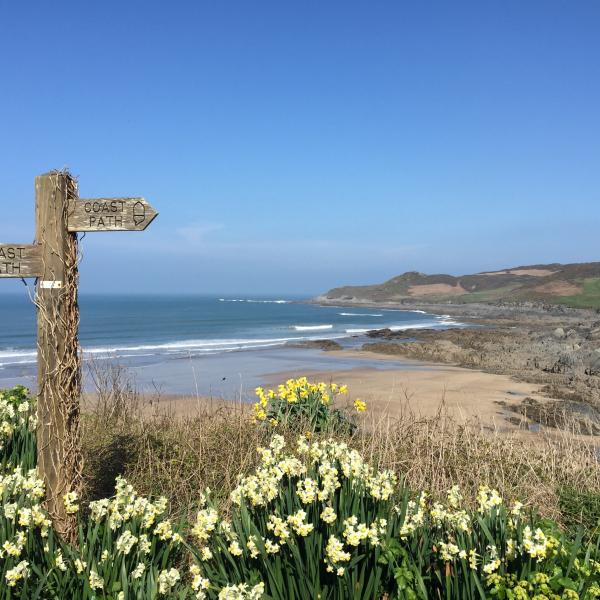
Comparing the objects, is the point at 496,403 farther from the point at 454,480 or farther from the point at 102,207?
the point at 102,207

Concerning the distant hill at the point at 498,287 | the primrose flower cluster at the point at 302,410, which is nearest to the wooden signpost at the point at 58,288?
the primrose flower cluster at the point at 302,410

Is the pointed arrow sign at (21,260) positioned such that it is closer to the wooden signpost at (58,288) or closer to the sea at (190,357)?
the wooden signpost at (58,288)

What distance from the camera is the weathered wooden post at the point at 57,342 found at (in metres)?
3.83

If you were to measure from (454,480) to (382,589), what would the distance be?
303 cm

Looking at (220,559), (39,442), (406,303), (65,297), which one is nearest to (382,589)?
(220,559)

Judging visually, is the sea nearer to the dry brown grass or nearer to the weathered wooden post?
the dry brown grass

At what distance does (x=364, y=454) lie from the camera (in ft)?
18.6

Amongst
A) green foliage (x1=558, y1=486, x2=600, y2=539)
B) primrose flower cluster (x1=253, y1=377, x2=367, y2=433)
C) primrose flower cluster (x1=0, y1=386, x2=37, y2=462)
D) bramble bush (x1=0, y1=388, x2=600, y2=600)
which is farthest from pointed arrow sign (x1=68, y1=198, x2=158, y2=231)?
green foliage (x1=558, y1=486, x2=600, y2=539)

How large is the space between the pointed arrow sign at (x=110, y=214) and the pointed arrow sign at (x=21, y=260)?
31cm

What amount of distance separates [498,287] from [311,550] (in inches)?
4000

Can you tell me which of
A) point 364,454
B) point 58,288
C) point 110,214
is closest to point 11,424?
point 58,288

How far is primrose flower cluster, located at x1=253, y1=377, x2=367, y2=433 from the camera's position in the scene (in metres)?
6.66

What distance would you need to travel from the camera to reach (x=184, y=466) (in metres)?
5.67

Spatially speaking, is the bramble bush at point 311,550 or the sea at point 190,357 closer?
the bramble bush at point 311,550
